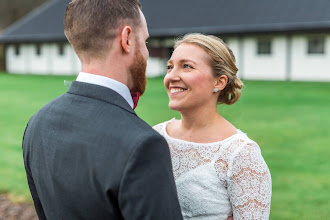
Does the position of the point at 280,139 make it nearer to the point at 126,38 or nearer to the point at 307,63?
the point at 126,38

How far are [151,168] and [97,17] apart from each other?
69 centimetres

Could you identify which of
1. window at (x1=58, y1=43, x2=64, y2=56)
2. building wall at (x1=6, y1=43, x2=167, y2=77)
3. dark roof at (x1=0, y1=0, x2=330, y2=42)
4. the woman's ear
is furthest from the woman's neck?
window at (x1=58, y1=43, x2=64, y2=56)

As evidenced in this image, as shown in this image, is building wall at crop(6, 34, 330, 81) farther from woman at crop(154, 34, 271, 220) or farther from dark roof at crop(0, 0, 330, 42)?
woman at crop(154, 34, 271, 220)

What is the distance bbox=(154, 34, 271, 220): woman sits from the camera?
239 cm

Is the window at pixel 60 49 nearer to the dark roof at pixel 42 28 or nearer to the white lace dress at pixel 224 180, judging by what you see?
the dark roof at pixel 42 28

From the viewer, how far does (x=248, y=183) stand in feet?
7.79

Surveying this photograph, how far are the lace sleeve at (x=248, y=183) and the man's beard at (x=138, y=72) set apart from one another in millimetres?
736

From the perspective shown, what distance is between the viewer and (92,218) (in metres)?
1.69

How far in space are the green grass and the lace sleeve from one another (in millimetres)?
882

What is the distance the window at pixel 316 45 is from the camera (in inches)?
1092

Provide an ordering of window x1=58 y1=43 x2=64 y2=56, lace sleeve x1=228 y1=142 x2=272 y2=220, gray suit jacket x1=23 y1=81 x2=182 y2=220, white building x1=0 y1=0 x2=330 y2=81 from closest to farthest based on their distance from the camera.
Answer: gray suit jacket x1=23 y1=81 x2=182 y2=220
lace sleeve x1=228 y1=142 x2=272 y2=220
white building x1=0 y1=0 x2=330 y2=81
window x1=58 y1=43 x2=64 y2=56

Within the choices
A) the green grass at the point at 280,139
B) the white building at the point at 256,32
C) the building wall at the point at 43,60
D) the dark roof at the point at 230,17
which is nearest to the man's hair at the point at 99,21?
the green grass at the point at 280,139

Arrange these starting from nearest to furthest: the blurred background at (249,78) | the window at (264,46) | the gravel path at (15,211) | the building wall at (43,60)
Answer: the gravel path at (15,211)
the blurred background at (249,78)
the window at (264,46)
the building wall at (43,60)

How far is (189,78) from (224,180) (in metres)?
Result: 0.63
